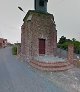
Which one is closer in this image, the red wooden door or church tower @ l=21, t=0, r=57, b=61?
church tower @ l=21, t=0, r=57, b=61

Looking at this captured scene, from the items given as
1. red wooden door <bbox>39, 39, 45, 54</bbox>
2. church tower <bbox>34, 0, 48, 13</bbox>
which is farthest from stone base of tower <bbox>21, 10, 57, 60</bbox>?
church tower <bbox>34, 0, 48, 13</bbox>

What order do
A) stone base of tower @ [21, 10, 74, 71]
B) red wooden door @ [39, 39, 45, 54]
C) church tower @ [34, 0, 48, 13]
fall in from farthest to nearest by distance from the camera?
church tower @ [34, 0, 48, 13], red wooden door @ [39, 39, 45, 54], stone base of tower @ [21, 10, 74, 71]

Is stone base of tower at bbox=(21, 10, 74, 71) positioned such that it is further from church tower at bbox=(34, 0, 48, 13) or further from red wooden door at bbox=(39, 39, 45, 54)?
church tower at bbox=(34, 0, 48, 13)

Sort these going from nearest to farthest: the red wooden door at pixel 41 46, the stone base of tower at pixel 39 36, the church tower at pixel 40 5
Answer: the stone base of tower at pixel 39 36 < the red wooden door at pixel 41 46 < the church tower at pixel 40 5

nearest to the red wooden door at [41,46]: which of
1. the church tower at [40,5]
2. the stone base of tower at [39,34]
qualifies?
the stone base of tower at [39,34]

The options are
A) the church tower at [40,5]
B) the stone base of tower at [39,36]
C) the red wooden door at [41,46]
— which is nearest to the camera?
the stone base of tower at [39,36]

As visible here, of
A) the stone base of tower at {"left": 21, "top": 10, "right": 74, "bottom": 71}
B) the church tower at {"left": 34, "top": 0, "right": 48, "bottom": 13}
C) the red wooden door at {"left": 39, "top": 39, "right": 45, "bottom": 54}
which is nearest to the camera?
the stone base of tower at {"left": 21, "top": 10, "right": 74, "bottom": 71}

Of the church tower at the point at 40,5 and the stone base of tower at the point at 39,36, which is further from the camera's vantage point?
the church tower at the point at 40,5

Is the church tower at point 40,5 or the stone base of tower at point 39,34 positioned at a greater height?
the church tower at point 40,5

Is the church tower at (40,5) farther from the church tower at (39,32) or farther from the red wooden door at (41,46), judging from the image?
the red wooden door at (41,46)

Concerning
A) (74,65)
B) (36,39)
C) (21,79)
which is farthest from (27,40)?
(21,79)

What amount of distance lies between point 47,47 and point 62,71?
772cm

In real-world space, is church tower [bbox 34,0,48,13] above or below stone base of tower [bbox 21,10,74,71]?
above

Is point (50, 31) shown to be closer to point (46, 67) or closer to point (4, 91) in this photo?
point (46, 67)
